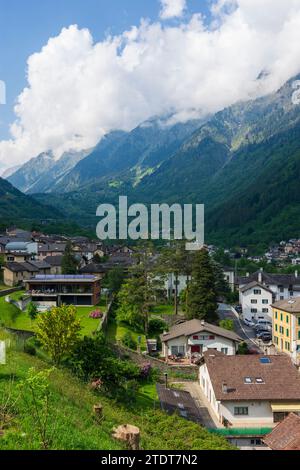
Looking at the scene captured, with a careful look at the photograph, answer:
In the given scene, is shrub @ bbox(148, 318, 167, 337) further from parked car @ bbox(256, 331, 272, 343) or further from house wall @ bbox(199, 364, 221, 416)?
house wall @ bbox(199, 364, 221, 416)

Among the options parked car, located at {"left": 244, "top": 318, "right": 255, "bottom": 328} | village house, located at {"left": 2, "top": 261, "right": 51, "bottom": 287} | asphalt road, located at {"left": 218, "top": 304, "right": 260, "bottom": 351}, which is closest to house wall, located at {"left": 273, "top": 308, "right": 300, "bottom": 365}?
asphalt road, located at {"left": 218, "top": 304, "right": 260, "bottom": 351}

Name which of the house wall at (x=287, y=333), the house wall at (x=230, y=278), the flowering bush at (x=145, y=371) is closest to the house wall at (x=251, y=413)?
the flowering bush at (x=145, y=371)

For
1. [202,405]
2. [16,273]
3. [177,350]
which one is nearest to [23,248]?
[16,273]

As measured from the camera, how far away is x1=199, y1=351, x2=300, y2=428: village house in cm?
2738

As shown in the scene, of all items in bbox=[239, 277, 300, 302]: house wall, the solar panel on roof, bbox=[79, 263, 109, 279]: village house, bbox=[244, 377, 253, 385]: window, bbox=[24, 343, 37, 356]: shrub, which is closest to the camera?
bbox=[24, 343, 37, 356]: shrub

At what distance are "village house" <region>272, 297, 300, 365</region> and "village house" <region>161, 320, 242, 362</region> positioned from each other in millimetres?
6079

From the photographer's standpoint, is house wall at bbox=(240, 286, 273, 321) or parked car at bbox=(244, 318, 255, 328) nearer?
parked car at bbox=(244, 318, 255, 328)

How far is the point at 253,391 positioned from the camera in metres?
28.0

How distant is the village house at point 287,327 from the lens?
4322cm

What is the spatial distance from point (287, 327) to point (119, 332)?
51.1ft

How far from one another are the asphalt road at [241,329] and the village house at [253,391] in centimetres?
1398

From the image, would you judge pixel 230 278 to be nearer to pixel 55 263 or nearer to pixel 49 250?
pixel 55 263
